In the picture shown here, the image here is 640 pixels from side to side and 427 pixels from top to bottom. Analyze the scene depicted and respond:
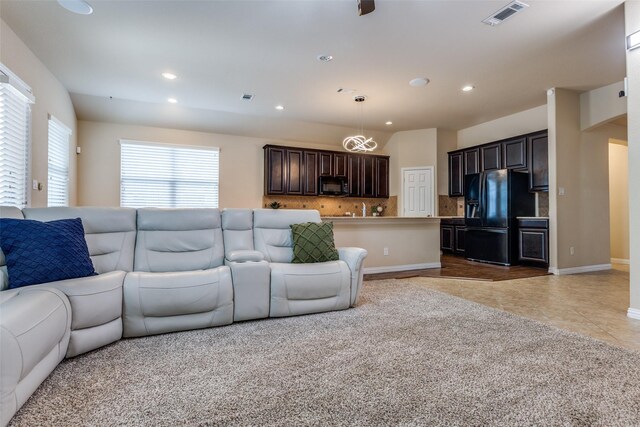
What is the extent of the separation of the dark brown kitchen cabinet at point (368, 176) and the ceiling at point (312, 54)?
5.59ft

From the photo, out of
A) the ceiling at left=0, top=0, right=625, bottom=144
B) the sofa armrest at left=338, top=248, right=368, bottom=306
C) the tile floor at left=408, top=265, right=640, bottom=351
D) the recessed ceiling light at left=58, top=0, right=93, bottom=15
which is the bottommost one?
the tile floor at left=408, top=265, right=640, bottom=351

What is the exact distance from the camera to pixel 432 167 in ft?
24.3

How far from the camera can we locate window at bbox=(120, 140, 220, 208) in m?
6.09

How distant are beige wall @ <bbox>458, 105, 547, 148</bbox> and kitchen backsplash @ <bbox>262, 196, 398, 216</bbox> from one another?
216 cm

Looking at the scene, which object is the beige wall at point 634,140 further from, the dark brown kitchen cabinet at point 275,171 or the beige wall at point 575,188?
the dark brown kitchen cabinet at point 275,171

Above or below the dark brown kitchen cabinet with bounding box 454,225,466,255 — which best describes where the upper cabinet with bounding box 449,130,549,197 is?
above

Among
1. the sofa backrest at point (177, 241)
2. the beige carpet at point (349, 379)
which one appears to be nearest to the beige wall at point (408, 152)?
the beige carpet at point (349, 379)

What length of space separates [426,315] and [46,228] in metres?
3.02

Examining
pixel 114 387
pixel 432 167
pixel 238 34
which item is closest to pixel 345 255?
pixel 114 387

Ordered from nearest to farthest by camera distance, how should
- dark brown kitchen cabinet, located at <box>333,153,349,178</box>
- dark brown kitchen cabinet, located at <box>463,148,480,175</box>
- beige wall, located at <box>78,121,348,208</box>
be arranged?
beige wall, located at <box>78,121,348,208</box>
dark brown kitchen cabinet, located at <box>463,148,480,175</box>
dark brown kitchen cabinet, located at <box>333,153,349,178</box>

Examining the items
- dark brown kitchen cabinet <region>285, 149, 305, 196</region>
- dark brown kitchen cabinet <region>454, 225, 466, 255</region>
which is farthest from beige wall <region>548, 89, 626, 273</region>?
dark brown kitchen cabinet <region>285, 149, 305, 196</region>

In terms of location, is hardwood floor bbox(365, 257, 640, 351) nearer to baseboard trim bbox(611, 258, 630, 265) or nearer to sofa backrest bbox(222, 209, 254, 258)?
baseboard trim bbox(611, 258, 630, 265)

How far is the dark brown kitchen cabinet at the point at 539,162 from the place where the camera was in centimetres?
538

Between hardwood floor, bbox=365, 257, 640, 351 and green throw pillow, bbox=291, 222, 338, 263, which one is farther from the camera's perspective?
green throw pillow, bbox=291, 222, 338, 263
